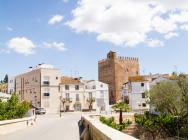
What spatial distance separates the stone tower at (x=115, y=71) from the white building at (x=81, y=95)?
11.5 m

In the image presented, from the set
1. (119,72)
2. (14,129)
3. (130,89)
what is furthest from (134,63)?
(14,129)

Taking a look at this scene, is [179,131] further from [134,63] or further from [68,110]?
[134,63]

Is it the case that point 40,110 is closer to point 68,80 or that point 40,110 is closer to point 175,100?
point 68,80

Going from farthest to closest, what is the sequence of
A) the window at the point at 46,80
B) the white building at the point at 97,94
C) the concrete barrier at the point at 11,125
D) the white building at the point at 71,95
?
1. the white building at the point at 97,94
2. the white building at the point at 71,95
3. the window at the point at 46,80
4. the concrete barrier at the point at 11,125

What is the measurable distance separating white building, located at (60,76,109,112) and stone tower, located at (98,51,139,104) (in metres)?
11.5

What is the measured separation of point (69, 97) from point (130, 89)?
52.8 ft

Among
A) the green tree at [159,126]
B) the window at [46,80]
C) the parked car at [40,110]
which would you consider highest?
the window at [46,80]

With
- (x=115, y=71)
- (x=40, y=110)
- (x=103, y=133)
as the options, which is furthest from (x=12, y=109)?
(x=115, y=71)

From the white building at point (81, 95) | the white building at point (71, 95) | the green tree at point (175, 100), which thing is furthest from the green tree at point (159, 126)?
the white building at point (81, 95)

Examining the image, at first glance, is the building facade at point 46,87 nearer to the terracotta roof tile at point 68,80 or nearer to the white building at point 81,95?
the terracotta roof tile at point 68,80

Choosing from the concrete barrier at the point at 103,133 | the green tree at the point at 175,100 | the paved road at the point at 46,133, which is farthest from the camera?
the green tree at the point at 175,100

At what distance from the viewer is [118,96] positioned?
11181cm

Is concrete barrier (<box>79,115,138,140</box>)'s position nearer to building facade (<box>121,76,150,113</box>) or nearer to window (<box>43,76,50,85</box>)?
window (<box>43,76,50,85</box>)

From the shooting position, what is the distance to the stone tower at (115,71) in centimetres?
11350
